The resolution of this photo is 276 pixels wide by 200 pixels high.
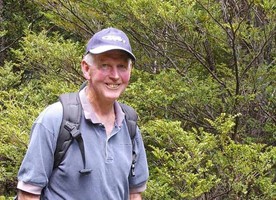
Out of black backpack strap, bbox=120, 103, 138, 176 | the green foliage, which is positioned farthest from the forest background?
black backpack strap, bbox=120, 103, 138, 176

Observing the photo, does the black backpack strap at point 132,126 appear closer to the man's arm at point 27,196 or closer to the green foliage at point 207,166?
the man's arm at point 27,196

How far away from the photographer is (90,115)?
6.98 ft

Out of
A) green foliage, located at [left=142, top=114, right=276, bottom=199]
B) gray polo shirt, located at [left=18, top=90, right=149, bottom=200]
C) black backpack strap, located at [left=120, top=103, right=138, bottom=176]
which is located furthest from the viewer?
green foliage, located at [left=142, top=114, right=276, bottom=199]

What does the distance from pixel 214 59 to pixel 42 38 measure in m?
1.81

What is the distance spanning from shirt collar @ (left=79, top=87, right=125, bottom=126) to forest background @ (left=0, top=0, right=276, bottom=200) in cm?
130

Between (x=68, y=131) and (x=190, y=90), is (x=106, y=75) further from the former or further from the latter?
(x=190, y=90)

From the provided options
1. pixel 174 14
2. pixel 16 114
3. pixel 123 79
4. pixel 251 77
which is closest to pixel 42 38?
pixel 16 114

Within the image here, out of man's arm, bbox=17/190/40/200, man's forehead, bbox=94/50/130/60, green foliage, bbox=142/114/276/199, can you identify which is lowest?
green foliage, bbox=142/114/276/199

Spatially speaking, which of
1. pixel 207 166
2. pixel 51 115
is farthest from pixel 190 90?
pixel 51 115

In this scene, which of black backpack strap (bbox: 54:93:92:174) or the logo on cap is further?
the logo on cap

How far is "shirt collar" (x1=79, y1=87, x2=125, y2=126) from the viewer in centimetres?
212

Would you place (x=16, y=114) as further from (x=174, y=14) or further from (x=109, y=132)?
(x=109, y=132)

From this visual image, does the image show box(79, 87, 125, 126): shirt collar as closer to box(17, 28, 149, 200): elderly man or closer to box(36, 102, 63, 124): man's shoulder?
box(17, 28, 149, 200): elderly man

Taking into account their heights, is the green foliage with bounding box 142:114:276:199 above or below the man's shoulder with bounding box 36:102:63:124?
below
